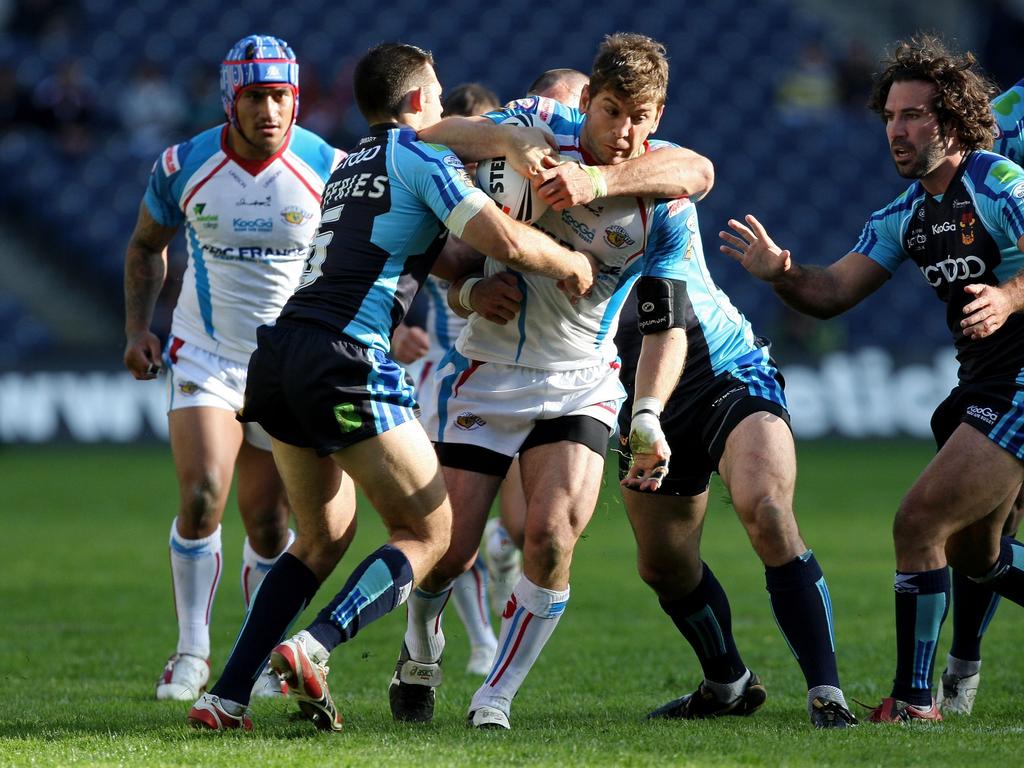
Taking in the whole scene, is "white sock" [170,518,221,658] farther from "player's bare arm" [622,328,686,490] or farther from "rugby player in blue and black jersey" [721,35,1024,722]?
"rugby player in blue and black jersey" [721,35,1024,722]

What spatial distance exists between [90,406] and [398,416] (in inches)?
508

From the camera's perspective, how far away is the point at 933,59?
19.0 feet

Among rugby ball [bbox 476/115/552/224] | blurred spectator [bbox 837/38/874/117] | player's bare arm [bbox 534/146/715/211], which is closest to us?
player's bare arm [bbox 534/146/715/211]

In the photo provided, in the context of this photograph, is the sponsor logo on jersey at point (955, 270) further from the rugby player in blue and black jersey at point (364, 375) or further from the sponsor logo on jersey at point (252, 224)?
the sponsor logo on jersey at point (252, 224)

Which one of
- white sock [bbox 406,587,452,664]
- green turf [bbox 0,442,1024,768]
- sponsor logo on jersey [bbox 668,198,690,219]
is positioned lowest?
green turf [bbox 0,442,1024,768]

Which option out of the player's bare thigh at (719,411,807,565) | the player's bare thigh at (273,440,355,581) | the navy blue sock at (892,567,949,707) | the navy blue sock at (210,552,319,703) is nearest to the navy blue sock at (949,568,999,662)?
the navy blue sock at (892,567,949,707)

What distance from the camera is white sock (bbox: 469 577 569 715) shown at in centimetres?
531

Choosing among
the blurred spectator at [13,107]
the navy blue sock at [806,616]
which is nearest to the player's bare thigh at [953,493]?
the navy blue sock at [806,616]

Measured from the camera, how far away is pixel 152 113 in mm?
19531

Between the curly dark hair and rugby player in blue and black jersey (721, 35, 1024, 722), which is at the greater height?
the curly dark hair

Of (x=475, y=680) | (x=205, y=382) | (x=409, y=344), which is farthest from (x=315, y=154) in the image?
(x=475, y=680)

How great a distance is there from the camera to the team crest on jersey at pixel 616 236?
17.9ft

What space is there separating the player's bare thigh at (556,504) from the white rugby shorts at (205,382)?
191cm

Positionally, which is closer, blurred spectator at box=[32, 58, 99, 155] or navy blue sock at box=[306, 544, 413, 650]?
navy blue sock at box=[306, 544, 413, 650]
